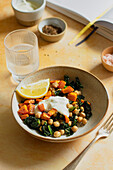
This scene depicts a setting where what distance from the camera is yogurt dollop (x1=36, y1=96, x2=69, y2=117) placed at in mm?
1272

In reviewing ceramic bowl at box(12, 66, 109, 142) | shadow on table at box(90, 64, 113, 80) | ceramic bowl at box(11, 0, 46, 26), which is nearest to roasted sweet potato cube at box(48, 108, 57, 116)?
ceramic bowl at box(12, 66, 109, 142)

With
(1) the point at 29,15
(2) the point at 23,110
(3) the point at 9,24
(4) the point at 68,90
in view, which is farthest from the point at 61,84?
(3) the point at 9,24

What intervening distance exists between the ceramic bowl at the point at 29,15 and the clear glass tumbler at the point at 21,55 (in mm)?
319

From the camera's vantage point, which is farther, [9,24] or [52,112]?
[9,24]

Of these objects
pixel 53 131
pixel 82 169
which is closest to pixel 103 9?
pixel 53 131

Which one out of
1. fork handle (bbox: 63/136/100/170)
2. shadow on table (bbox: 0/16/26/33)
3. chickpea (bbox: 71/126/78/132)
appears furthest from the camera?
shadow on table (bbox: 0/16/26/33)

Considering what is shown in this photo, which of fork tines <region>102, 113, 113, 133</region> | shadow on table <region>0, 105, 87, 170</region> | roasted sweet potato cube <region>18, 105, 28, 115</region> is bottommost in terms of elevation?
shadow on table <region>0, 105, 87, 170</region>

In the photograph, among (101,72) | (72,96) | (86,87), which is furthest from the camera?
(101,72)

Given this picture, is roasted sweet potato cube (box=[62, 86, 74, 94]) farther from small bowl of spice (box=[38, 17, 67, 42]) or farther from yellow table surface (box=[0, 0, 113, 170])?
small bowl of spice (box=[38, 17, 67, 42])

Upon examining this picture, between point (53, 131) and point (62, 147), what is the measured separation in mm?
103

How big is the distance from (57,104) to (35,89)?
183 mm

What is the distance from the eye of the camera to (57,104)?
1288mm

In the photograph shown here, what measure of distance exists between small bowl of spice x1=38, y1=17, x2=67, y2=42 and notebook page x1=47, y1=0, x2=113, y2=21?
22 centimetres

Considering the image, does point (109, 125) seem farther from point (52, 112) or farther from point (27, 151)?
point (27, 151)
